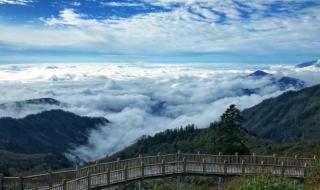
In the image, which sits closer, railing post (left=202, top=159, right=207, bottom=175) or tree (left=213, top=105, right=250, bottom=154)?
railing post (left=202, top=159, right=207, bottom=175)

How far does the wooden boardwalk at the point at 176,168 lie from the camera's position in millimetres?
44156

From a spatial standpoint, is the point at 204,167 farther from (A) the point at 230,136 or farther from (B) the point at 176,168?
(A) the point at 230,136

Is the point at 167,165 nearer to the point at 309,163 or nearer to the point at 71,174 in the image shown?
the point at 71,174

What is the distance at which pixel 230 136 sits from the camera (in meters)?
75.4

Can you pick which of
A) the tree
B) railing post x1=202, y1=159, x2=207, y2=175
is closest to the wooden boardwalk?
railing post x1=202, y1=159, x2=207, y2=175

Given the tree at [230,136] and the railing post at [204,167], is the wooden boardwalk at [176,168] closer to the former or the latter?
the railing post at [204,167]

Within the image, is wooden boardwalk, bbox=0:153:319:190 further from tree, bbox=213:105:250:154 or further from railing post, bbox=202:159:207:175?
tree, bbox=213:105:250:154

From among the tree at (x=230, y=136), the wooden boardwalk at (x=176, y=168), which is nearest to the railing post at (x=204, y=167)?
the wooden boardwalk at (x=176, y=168)

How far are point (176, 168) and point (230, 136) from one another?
77.8 ft

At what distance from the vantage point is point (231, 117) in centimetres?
7731

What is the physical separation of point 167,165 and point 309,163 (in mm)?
15990

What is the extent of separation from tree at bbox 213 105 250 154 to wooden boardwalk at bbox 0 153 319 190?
17.9 meters

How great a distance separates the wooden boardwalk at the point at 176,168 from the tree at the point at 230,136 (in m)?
17.9

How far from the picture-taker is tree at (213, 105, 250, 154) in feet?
245
